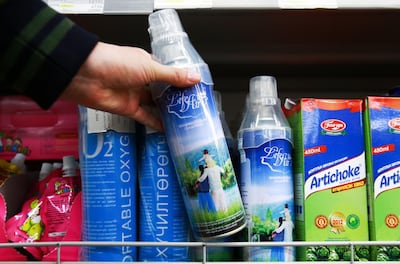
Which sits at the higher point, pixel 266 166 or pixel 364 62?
pixel 364 62

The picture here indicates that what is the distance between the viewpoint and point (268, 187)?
2.59ft

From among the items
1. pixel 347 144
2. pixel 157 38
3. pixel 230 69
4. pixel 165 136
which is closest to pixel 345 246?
pixel 347 144

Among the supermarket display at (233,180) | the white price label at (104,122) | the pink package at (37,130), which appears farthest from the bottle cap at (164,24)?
the pink package at (37,130)

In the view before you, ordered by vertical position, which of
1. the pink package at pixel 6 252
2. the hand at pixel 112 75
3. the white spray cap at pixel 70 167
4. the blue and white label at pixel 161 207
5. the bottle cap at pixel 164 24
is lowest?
the pink package at pixel 6 252

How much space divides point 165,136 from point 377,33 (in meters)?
0.50

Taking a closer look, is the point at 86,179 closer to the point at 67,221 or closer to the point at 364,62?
the point at 67,221

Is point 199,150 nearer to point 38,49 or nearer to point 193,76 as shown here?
point 193,76

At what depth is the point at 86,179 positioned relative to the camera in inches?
31.6

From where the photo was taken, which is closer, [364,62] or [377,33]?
[377,33]

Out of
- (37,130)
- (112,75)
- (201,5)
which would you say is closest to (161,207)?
(112,75)


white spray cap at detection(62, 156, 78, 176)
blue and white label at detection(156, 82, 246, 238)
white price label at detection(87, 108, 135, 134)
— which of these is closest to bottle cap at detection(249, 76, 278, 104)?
blue and white label at detection(156, 82, 246, 238)

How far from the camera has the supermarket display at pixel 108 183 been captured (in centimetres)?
78

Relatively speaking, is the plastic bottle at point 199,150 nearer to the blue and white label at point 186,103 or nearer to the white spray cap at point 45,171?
the blue and white label at point 186,103

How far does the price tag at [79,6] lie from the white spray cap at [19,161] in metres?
0.38
